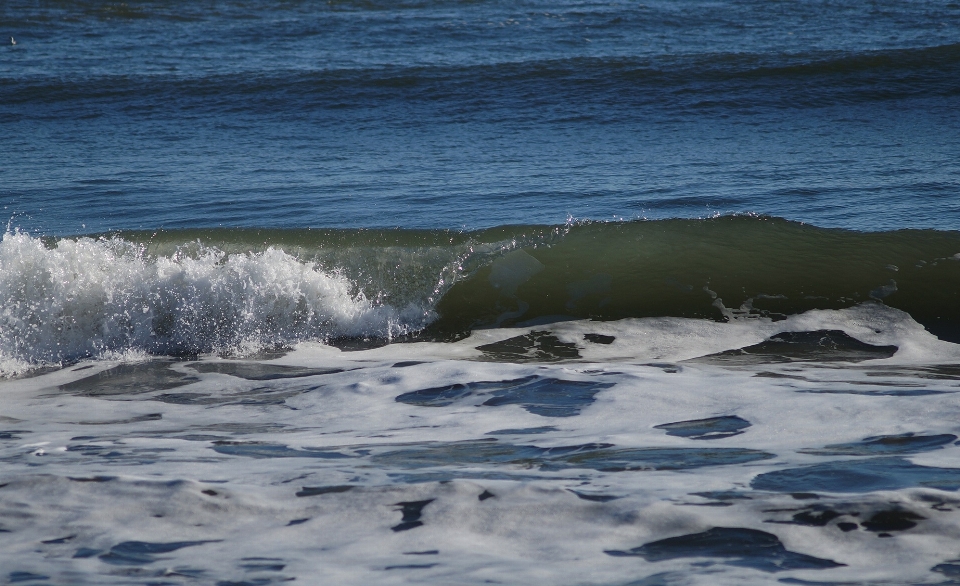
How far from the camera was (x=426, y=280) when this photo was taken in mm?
6402

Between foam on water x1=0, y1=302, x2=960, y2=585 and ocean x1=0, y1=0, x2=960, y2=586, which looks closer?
foam on water x1=0, y1=302, x2=960, y2=585

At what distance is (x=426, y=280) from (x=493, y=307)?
54cm

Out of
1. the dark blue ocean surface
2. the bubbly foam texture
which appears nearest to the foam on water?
the bubbly foam texture

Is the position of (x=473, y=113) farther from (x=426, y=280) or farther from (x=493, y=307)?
(x=493, y=307)

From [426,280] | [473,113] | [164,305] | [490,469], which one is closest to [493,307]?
[426,280]

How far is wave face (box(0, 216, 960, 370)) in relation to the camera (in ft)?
19.2

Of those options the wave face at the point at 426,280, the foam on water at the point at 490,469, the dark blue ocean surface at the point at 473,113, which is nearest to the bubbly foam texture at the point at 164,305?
the wave face at the point at 426,280

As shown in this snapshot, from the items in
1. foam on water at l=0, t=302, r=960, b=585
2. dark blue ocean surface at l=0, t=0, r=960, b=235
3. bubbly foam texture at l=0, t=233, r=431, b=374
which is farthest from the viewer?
dark blue ocean surface at l=0, t=0, r=960, b=235

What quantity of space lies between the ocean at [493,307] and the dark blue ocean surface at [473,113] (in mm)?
65

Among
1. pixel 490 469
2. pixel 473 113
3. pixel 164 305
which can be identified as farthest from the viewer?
pixel 473 113

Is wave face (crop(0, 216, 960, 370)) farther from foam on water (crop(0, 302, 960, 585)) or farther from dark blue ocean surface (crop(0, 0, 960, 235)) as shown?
foam on water (crop(0, 302, 960, 585))

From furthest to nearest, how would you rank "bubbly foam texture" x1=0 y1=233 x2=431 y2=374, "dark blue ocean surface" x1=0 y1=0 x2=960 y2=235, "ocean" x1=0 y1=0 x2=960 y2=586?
"dark blue ocean surface" x1=0 y1=0 x2=960 y2=235, "bubbly foam texture" x1=0 y1=233 x2=431 y2=374, "ocean" x1=0 y1=0 x2=960 y2=586

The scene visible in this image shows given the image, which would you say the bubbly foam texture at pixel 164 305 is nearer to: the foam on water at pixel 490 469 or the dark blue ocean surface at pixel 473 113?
the foam on water at pixel 490 469

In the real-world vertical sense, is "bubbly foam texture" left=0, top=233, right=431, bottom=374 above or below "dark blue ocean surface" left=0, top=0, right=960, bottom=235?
below
